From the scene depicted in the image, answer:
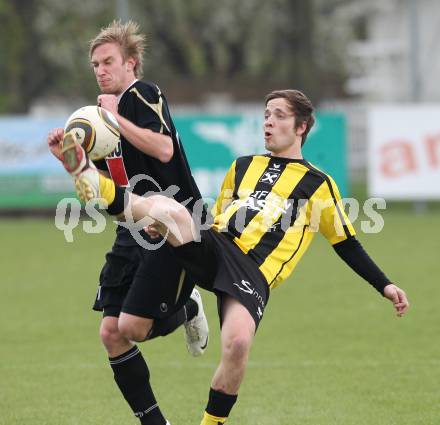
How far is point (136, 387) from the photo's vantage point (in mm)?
6094

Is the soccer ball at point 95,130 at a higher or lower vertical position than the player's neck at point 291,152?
higher

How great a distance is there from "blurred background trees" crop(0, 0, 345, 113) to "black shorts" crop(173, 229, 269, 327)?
1985 centimetres

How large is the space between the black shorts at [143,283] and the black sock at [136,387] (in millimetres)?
264

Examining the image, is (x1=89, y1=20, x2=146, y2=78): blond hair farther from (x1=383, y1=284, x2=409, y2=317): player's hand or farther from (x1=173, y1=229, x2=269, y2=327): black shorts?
(x1=383, y1=284, x2=409, y2=317): player's hand

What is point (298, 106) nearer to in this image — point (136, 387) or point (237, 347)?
point (237, 347)

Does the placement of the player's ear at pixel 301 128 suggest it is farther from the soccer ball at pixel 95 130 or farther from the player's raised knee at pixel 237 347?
the player's raised knee at pixel 237 347

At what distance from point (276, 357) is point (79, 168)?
149 inches

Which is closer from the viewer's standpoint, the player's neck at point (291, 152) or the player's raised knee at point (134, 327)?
the player's raised knee at point (134, 327)

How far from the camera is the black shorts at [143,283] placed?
5918 millimetres

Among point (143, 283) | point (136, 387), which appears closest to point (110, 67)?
point (143, 283)

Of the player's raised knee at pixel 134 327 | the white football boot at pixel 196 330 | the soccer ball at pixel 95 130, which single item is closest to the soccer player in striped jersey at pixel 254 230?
the soccer ball at pixel 95 130

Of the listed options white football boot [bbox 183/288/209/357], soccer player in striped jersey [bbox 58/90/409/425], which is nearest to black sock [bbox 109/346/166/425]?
soccer player in striped jersey [bbox 58/90/409/425]

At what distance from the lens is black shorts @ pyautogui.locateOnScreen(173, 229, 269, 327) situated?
18.4 ft

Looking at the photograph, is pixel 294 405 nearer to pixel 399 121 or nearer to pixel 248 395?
pixel 248 395
